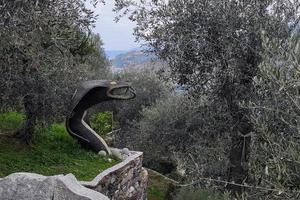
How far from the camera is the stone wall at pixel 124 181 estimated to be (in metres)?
10.5

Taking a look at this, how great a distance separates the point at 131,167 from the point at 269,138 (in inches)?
331

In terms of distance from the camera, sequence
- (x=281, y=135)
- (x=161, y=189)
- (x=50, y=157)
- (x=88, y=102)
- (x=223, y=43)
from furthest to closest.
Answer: (x=161, y=189), (x=88, y=102), (x=50, y=157), (x=223, y=43), (x=281, y=135)

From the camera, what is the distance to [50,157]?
11836 mm

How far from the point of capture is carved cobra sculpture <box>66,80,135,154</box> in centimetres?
1219

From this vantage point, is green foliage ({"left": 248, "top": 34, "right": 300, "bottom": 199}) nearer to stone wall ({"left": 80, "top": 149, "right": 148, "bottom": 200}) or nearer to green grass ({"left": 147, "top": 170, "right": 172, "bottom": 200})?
stone wall ({"left": 80, "top": 149, "right": 148, "bottom": 200})

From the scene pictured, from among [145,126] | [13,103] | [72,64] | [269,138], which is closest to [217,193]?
[72,64]

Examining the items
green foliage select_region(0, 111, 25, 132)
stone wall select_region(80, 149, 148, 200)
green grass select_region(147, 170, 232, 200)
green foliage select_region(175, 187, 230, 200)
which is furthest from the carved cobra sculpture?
green grass select_region(147, 170, 232, 200)

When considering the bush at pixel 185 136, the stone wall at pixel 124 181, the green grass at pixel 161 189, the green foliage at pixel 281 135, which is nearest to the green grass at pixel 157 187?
the green grass at pixel 161 189

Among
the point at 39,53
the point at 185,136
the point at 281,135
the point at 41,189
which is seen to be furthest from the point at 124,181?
the point at 281,135

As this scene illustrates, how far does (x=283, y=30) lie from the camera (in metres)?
8.91

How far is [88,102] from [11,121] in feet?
10.6

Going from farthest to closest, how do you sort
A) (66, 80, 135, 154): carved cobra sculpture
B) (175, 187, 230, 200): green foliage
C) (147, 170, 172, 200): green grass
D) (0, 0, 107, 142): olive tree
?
(147, 170, 172, 200): green grass
(66, 80, 135, 154): carved cobra sculpture
(175, 187, 230, 200): green foliage
(0, 0, 107, 142): olive tree

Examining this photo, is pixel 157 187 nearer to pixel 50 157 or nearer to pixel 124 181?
pixel 124 181

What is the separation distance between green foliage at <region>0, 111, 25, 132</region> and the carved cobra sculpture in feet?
5.85
